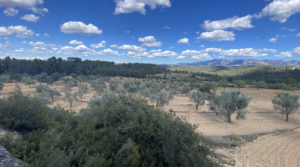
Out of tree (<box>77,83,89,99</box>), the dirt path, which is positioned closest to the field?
the dirt path

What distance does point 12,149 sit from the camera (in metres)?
3.78

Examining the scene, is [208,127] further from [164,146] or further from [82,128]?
[82,128]

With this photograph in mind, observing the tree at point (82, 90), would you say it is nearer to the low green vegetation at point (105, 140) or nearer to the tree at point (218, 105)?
the tree at point (218, 105)

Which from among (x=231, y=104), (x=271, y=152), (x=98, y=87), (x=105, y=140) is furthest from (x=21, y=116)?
(x=98, y=87)

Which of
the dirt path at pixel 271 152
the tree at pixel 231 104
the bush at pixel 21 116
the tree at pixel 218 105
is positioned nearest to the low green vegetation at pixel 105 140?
the bush at pixel 21 116

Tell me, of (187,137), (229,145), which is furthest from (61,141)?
(229,145)

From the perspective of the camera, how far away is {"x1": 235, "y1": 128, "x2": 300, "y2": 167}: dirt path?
30.4ft

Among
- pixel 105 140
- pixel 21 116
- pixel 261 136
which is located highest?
pixel 21 116

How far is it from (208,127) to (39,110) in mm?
14838

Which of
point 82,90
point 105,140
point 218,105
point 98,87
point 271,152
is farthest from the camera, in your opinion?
point 98,87

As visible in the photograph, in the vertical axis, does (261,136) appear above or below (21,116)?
below

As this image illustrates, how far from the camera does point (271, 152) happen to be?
35.2ft

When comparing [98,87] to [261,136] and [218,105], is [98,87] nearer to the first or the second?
[218,105]

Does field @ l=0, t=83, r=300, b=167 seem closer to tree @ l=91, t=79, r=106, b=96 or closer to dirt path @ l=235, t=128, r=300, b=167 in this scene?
dirt path @ l=235, t=128, r=300, b=167
